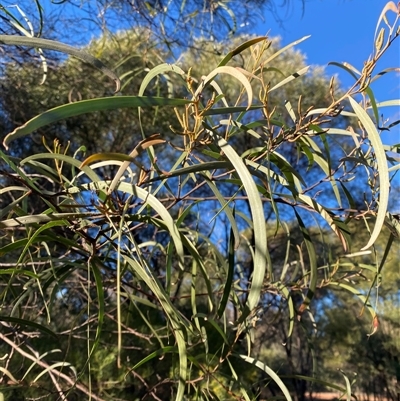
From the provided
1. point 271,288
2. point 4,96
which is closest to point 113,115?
Answer: point 4,96

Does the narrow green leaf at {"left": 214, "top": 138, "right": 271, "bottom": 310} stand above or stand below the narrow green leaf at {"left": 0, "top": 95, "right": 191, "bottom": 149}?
below

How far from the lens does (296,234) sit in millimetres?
4098

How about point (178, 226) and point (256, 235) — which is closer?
point (256, 235)

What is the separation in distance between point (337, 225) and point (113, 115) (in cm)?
315

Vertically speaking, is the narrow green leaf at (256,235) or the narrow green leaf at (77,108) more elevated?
the narrow green leaf at (77,108)

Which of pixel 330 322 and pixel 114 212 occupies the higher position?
pixel 330 322

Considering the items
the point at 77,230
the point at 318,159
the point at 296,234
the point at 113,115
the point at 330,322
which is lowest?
the point at 77,230

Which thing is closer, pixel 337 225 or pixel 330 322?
pixel 337 225

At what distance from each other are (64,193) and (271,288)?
39 centimetres

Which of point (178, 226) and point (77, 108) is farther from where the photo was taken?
point (178, 226)

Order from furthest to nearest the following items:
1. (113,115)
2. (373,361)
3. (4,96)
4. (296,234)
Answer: (373,361) < (296,234) < (113,115) < (4,96)

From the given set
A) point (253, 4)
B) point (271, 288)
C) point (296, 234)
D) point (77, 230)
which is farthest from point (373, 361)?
point (77, 230)

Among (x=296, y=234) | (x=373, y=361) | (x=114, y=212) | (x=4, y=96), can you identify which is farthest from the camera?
(x=373, y=361)

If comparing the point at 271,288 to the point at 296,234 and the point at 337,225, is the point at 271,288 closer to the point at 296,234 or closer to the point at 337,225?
the point at 337,225
